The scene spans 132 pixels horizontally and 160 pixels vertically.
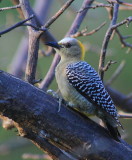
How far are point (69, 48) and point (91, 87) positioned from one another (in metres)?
0.78

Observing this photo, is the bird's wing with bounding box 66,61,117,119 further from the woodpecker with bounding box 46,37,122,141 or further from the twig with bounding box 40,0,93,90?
the twig with bounding box 40,0,93,90

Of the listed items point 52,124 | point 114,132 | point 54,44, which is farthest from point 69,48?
point 52,124

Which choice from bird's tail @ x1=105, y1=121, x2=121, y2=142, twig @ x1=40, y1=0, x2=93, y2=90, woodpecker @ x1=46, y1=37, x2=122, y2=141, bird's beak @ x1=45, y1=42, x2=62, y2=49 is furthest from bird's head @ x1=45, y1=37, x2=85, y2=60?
bird's tail @ x1=105, y1=121, x2=121, y2=142

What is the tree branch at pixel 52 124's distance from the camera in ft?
9.61

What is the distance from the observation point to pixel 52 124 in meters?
3.02

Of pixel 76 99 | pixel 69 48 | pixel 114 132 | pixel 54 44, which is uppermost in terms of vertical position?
pixel 54 44

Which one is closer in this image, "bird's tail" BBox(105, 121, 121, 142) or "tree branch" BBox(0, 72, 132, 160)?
"tree branch" BBox(0, 72, 132, 160)

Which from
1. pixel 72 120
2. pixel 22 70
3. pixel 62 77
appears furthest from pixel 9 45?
pixel 72 120

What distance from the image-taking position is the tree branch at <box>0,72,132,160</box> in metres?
2.93

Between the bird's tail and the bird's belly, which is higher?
Answer: the bird's belly

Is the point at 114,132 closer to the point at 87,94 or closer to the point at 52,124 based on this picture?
the point at 87,94

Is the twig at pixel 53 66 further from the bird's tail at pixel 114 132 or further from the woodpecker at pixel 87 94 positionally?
the bird's tail at pixel 114 132

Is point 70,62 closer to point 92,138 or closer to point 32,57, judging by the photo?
point 32,57

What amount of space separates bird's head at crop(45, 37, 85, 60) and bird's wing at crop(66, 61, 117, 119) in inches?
16.3
